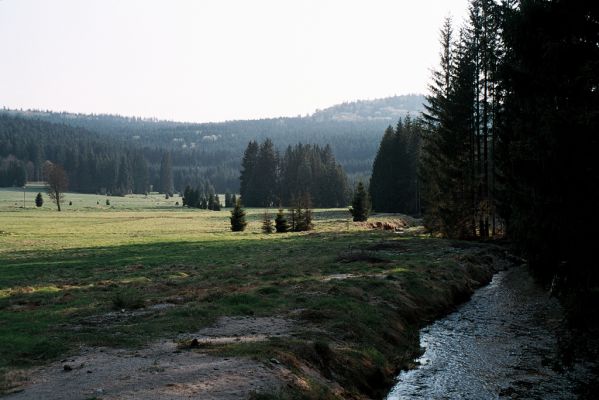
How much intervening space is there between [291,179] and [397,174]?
47.2 m

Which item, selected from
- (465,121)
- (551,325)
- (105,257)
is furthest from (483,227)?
(105,257)

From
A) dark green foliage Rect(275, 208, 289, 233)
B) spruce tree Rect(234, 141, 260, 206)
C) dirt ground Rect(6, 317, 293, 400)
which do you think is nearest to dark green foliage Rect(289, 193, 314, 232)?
dark green foliage Rect(275, 208, 289, 233)

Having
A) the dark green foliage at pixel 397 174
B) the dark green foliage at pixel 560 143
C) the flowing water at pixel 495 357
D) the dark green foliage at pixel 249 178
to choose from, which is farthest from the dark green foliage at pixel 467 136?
the dark green foliage at pixel 249 178

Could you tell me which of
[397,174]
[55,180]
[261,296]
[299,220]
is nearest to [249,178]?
[55,180]

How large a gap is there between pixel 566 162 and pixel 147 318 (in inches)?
518

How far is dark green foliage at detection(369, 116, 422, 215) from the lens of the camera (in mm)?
Result: 87312

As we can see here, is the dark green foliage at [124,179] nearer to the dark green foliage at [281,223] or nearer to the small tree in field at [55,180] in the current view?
the small tree in field at [55,180]

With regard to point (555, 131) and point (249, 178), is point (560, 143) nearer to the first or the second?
point (555, 131)

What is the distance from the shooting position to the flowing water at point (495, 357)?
12430mm

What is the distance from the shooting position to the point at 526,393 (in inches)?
476

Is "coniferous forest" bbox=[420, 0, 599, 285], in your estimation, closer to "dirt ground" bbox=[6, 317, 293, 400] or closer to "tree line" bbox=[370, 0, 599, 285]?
"tree line" bbox=[370, 0, 599, 285]

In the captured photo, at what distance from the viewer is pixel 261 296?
19.8 meters

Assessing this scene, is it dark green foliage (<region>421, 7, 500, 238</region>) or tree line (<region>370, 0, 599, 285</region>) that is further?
dark green foliage (<region>421, 7, 500, 238</region>)

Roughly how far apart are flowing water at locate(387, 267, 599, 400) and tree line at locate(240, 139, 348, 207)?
105 m
